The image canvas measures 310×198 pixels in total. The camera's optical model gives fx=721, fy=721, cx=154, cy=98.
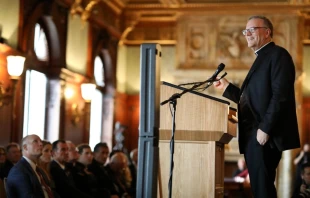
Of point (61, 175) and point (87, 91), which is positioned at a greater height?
point (87, 91)

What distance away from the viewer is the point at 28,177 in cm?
615

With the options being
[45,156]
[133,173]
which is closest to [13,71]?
[45,156]

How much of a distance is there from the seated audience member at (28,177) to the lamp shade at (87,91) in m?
A: 6.38

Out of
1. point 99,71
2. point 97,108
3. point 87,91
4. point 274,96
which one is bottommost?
point 274,96

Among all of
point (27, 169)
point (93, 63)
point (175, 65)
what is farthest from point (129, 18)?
point (27, 169)

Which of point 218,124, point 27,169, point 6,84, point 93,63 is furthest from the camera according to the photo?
point 93,63

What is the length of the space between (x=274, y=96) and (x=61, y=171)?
12.3ft

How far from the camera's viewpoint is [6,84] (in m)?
9.61

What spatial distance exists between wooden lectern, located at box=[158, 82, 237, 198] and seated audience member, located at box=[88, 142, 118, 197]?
384 centimetres

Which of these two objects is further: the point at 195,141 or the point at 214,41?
the point at 214,41

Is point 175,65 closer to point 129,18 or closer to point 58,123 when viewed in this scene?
point 129,18

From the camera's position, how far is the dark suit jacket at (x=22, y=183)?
6.01 metres

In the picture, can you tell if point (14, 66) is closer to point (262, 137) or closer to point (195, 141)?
point (195, 141)

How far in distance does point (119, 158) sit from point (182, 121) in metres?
4.79
